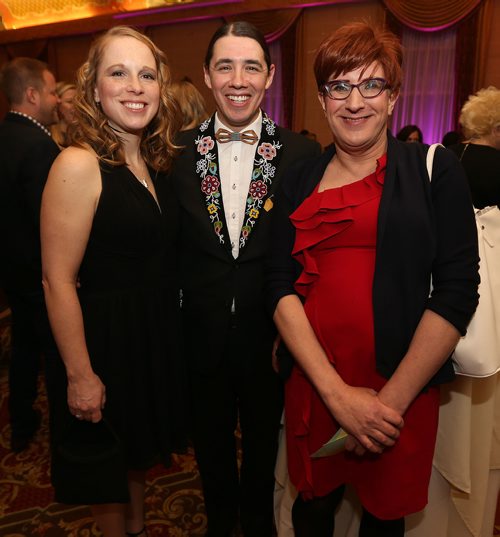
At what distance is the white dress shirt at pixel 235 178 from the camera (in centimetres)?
175

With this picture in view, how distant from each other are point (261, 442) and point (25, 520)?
1.25m

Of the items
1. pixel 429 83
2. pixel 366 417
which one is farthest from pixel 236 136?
pixel 429 83

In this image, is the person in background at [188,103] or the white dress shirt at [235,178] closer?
the white dress shirt at [235,178]

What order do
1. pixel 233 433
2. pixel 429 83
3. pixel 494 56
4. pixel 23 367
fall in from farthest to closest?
pixel 429 83, pixel 494 56, pixel 23 367, pixel 233 433

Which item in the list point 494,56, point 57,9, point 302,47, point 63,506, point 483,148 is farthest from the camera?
point 57,9

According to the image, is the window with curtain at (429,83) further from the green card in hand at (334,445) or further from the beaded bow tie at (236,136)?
the green card in hand at (334,445)

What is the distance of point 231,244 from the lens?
173 centimetres

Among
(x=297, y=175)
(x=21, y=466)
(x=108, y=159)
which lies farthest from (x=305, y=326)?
(x=21, y=466)

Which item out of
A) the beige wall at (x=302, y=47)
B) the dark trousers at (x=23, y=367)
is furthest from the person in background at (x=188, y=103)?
the beige wall at (x=302, y=47)

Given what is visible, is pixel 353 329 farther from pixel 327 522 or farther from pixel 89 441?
pixel 89 441

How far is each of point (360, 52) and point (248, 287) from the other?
83 centimetres

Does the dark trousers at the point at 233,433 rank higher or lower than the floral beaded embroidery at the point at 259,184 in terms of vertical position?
lower

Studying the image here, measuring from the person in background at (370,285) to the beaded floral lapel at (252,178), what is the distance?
18 cm

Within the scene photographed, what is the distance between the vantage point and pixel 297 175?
159cm
